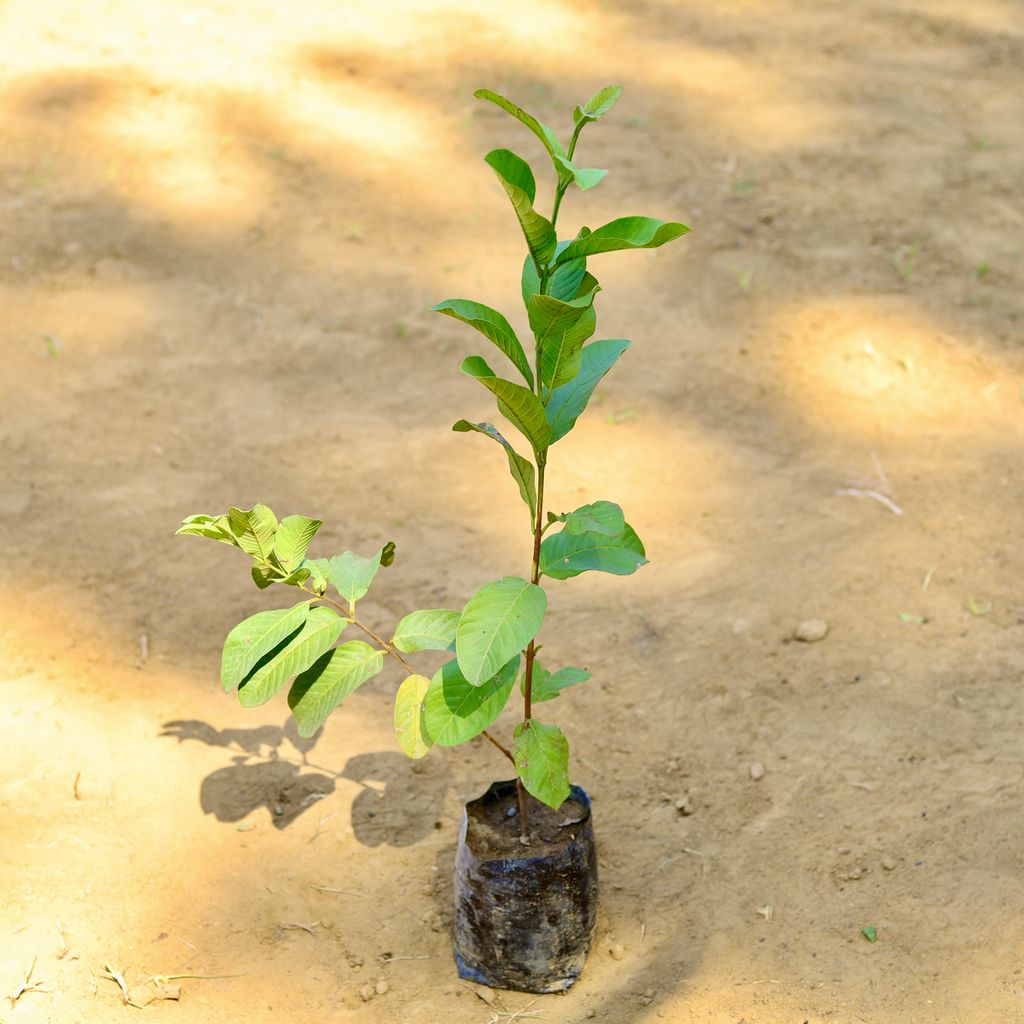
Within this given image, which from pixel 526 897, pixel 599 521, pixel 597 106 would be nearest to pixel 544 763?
pixel 526 897

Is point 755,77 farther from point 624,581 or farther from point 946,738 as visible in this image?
point 946,738

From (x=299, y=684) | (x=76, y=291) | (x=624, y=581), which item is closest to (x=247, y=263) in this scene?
(x=76, y=291)

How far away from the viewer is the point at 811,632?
109 inches

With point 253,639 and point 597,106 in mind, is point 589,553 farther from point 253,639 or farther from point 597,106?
point 597,106

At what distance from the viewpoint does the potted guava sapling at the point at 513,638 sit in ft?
5.32

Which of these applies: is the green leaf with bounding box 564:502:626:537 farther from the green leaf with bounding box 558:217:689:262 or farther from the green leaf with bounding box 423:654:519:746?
the green leaf with bounding box 558:217:689:262

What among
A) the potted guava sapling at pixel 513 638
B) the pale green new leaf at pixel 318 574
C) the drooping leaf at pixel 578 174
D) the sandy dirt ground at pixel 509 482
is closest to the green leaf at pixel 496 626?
the potted guava sapling at pixel 513 638

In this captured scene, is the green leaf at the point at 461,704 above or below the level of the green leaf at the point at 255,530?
below

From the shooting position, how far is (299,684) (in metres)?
1.90

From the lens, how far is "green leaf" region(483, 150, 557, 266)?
154 cm

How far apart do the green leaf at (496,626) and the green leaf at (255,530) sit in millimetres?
362

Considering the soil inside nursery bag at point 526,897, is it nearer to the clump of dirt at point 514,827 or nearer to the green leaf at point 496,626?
the clump of dirt at point 514,827

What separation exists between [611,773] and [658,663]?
36cm

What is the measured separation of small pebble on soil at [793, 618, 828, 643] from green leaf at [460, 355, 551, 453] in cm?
127
